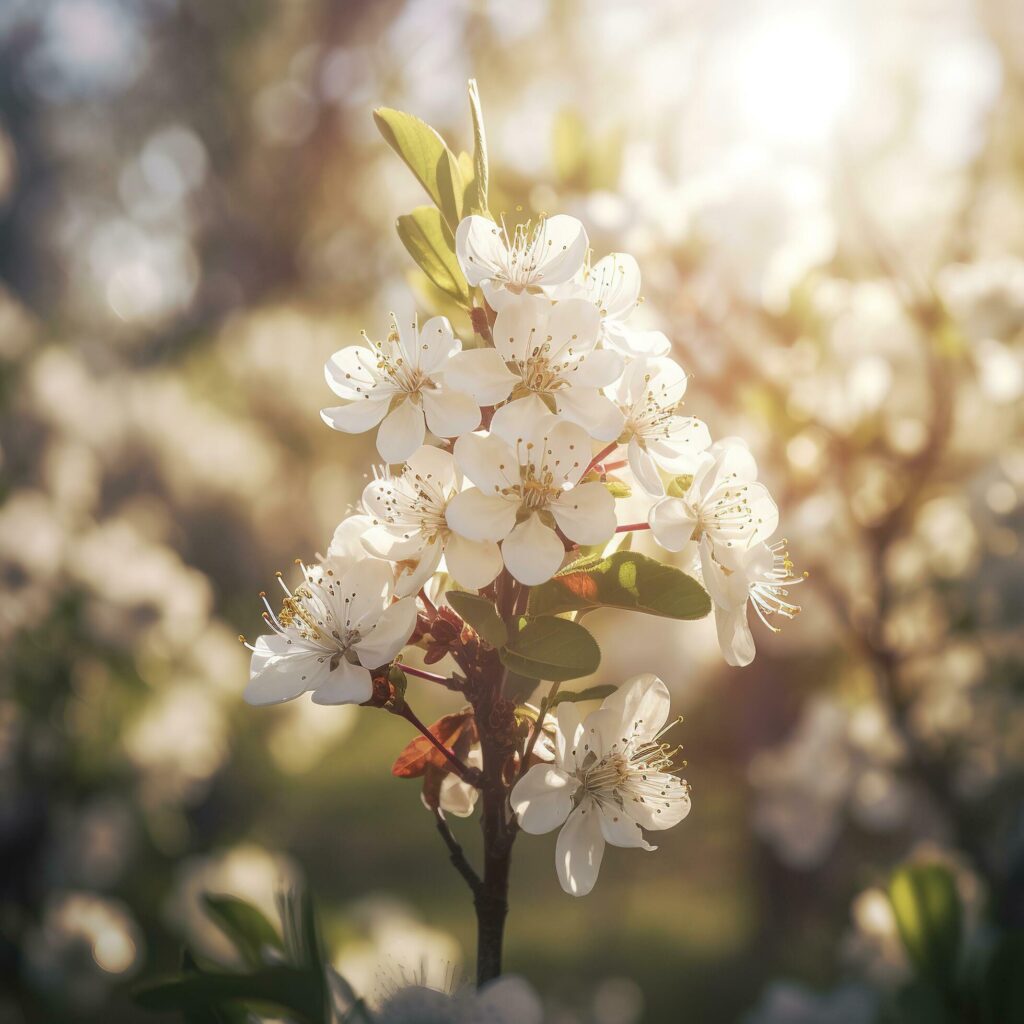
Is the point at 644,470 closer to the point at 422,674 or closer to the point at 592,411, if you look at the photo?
the point at 592,411

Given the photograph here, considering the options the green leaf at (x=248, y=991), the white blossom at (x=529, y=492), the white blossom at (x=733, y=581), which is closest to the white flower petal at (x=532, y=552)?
the white blossom at (x=529, y=492)

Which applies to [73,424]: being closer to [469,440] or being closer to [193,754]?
[193,754]

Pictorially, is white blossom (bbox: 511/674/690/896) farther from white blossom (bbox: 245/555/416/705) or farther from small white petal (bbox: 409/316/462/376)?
small white petal (bbox: 409/316/462/376)

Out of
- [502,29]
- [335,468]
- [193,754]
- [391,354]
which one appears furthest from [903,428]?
[502,29]

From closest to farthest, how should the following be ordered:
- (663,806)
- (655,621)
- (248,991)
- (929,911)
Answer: (248,991) < (663,806) < (929,911) < (655,621)

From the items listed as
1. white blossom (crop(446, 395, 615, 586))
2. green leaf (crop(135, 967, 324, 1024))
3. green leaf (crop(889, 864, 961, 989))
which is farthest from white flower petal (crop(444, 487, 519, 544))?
green leaf (crop(889, 864, 961, 989))

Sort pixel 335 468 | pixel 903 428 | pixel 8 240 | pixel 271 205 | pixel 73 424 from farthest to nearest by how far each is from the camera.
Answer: pixel 8 240
pixel 271 205
pixel 335 468
pixel 73 424
pixel 903 428

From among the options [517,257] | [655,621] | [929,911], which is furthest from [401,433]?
[655,621]
